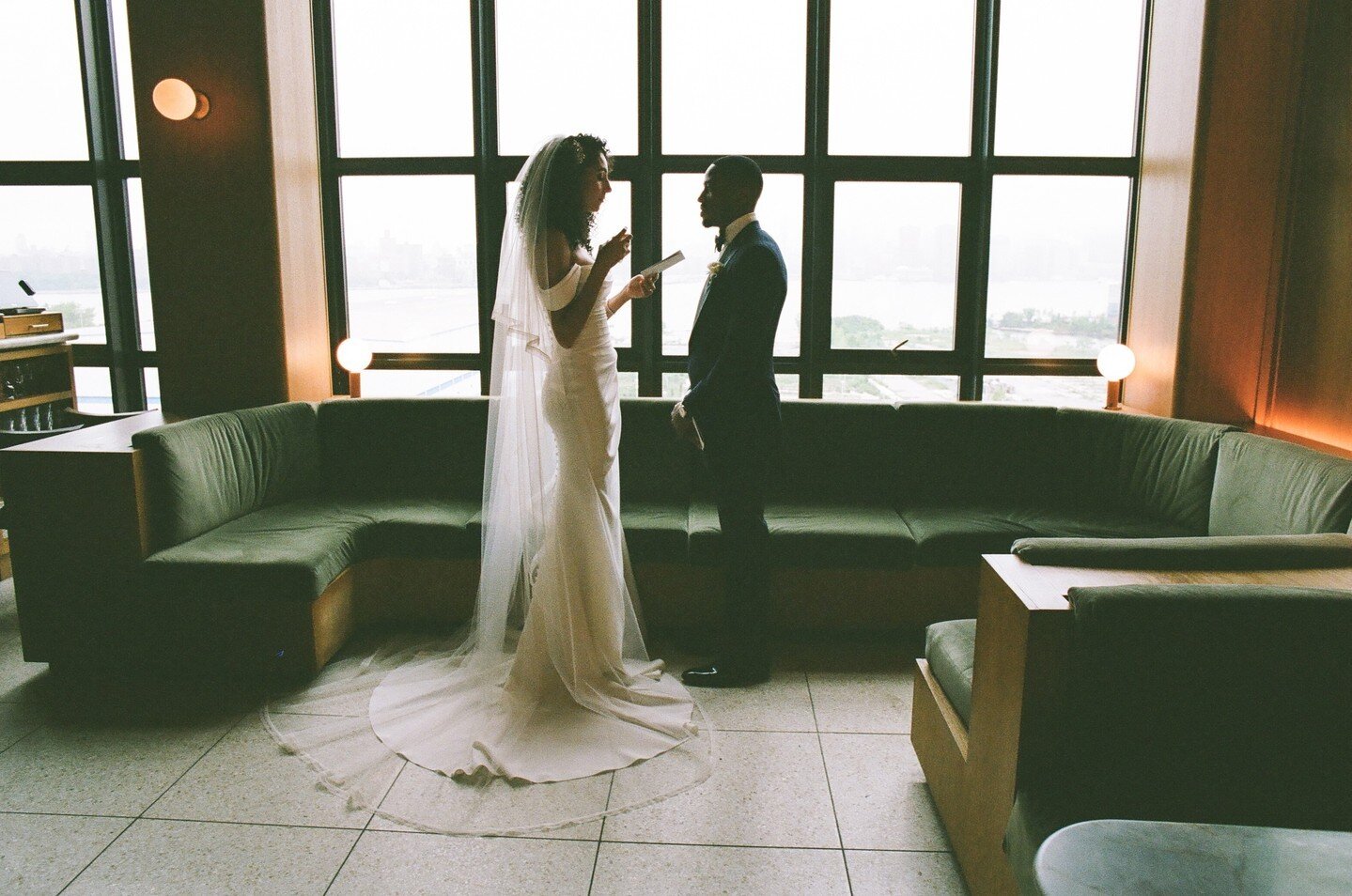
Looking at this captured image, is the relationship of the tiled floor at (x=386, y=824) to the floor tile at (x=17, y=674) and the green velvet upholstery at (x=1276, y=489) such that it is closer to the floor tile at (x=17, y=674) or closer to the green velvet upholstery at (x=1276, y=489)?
the floor tile at (x=17, y=674)

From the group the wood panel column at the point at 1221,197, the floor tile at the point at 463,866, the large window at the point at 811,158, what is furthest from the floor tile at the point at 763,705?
the wood panel column at the point at 1221,197

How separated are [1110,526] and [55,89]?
5.82m

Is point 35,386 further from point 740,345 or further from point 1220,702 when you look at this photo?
point 1220,702

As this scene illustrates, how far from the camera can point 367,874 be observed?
84.0 inches

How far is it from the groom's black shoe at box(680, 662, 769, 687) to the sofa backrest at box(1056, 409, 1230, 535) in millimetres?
1785

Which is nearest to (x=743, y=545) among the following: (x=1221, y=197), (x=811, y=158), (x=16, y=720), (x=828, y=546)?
(x=828, y=546)

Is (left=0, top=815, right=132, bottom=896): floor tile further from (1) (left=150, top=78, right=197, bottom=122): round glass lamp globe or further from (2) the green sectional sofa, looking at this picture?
(1) (left=150, top=78, right=197, bottom=122): round glass lamp globe

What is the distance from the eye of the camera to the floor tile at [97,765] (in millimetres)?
2447

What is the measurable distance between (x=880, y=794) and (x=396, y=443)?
2.81m

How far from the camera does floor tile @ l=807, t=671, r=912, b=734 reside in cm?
295

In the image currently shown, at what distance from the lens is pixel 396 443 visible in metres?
4.22

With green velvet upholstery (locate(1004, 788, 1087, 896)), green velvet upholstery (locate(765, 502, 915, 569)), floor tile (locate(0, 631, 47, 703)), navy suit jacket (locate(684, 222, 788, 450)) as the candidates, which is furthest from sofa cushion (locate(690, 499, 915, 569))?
floor tile (locate(0, 631, 47, 703))

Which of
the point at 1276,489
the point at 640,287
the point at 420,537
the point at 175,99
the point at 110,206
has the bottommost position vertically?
the point at 420,537

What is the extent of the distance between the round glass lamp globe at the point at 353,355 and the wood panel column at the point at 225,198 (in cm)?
21
